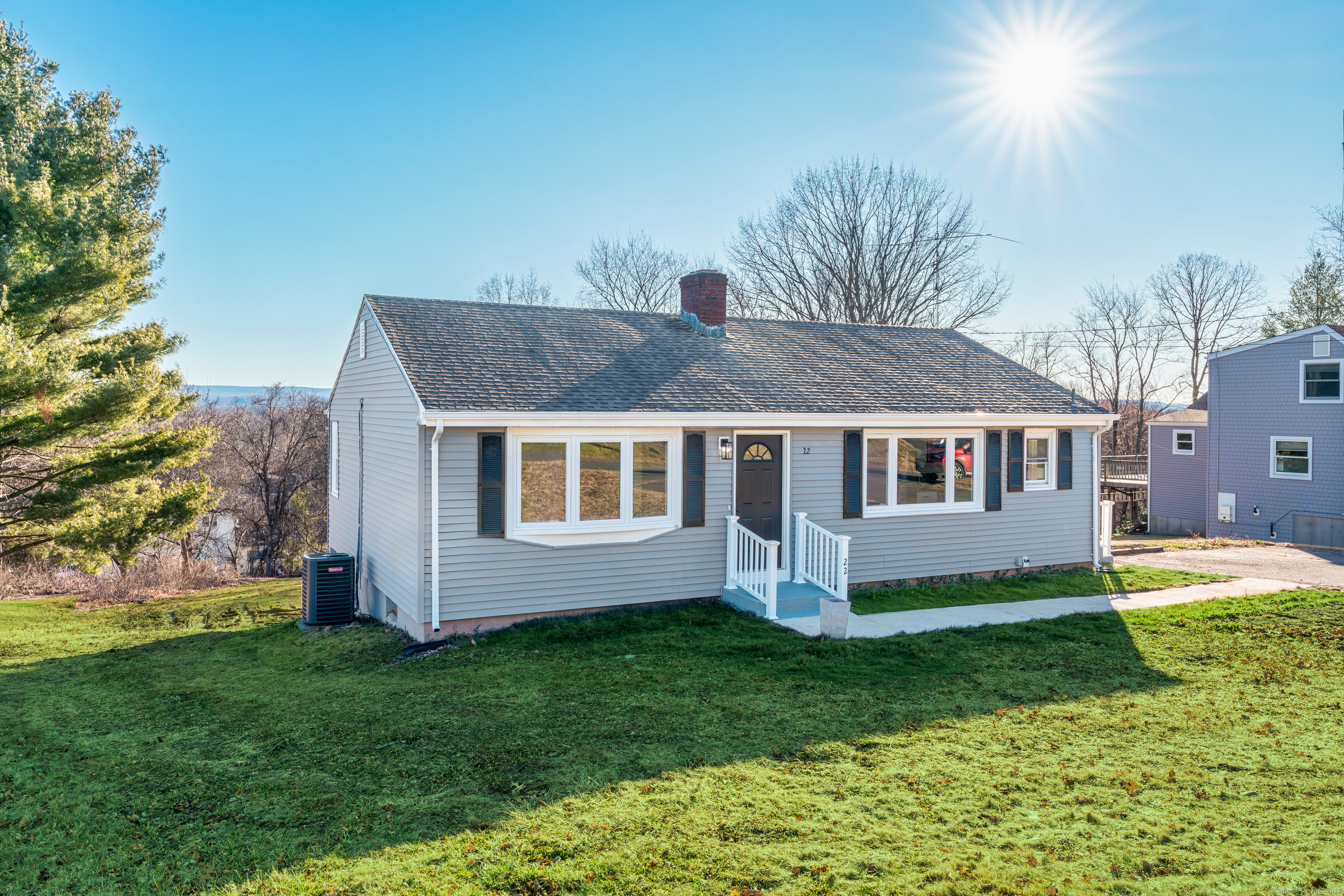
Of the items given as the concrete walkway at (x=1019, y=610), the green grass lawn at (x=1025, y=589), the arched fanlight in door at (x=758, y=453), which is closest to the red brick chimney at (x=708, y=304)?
the arched fanlight in door at (x=758, y=453)

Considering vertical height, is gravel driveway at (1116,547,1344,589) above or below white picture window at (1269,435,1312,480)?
below

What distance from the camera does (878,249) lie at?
30.1 metres

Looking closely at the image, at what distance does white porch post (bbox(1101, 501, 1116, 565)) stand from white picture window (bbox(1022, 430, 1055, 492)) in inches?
62.9

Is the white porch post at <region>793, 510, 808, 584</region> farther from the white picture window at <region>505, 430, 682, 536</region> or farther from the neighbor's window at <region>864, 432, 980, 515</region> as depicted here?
the white picture window at <region>505, 430, 682, 536</region>

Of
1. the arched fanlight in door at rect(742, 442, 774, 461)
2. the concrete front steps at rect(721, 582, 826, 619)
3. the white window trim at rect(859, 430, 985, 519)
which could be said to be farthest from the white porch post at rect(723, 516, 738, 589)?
the white window trim at rect(859, 430, 985, 519)

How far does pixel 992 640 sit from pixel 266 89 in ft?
61.8

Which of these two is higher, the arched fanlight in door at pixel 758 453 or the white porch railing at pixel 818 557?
the arched fanlight in door at pixel 758 453

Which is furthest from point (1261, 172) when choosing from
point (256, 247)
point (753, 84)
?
point (256, 247)

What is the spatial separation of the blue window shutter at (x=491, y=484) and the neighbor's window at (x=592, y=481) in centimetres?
20

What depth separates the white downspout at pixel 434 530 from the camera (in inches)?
352

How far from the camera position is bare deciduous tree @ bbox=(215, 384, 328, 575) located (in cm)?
2500

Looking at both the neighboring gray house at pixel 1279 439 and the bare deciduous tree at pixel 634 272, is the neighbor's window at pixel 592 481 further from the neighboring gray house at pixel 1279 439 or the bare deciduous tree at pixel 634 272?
the bare deciduous tree at pixel 634 272

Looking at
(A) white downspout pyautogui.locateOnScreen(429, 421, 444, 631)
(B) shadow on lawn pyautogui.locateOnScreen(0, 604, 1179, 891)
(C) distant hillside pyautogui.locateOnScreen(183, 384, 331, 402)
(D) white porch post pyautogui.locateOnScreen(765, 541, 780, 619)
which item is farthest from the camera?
(C) distant hillside pyautogui.locateOnScreen(183, 384, 331, 402)

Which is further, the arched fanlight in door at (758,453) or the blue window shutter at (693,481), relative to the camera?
the arched fanlight in door at (758,453)
